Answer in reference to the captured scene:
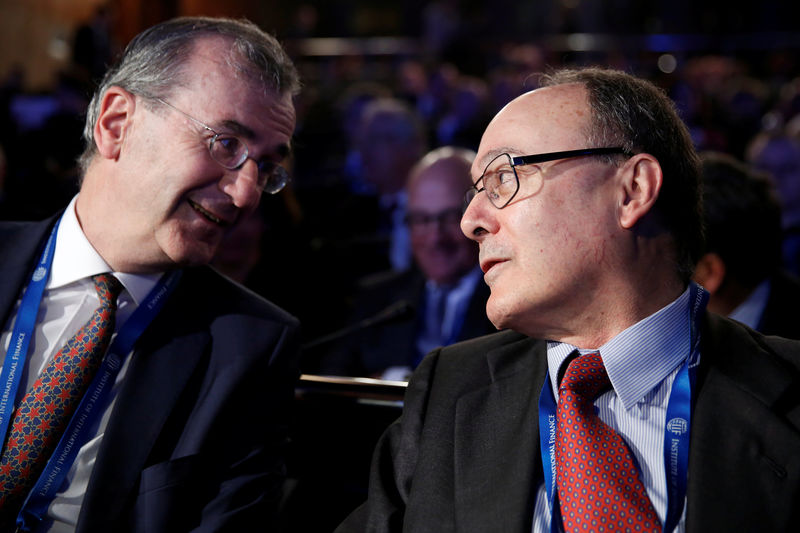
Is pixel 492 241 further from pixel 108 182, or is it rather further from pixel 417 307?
pixel 417 307

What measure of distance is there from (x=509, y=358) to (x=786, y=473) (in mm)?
582

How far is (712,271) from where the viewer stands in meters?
2.63

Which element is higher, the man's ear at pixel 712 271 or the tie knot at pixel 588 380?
the man's ear at pixel 712 271

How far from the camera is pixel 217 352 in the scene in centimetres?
183

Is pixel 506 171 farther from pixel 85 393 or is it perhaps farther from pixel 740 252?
pixel 740 252

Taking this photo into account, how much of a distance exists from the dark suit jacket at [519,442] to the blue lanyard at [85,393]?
611mm

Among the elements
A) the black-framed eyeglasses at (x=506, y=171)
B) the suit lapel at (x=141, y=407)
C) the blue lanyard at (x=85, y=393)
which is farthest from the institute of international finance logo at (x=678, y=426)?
the blue lanyard at (x=85, y=393)

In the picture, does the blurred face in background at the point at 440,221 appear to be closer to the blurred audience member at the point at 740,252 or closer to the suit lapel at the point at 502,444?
the blurred audience member at the point at 740,252

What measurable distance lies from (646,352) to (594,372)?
0.11 metres

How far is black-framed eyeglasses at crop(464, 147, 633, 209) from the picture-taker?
61.1 inches

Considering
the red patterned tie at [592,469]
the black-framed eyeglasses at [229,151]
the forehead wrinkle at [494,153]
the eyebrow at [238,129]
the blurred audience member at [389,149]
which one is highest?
the blurred audience member at [389,149]

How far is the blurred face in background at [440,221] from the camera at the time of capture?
3309 millimetres

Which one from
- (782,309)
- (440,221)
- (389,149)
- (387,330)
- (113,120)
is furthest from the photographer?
(389,149)

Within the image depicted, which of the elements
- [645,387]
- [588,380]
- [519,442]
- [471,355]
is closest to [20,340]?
[471,355]
